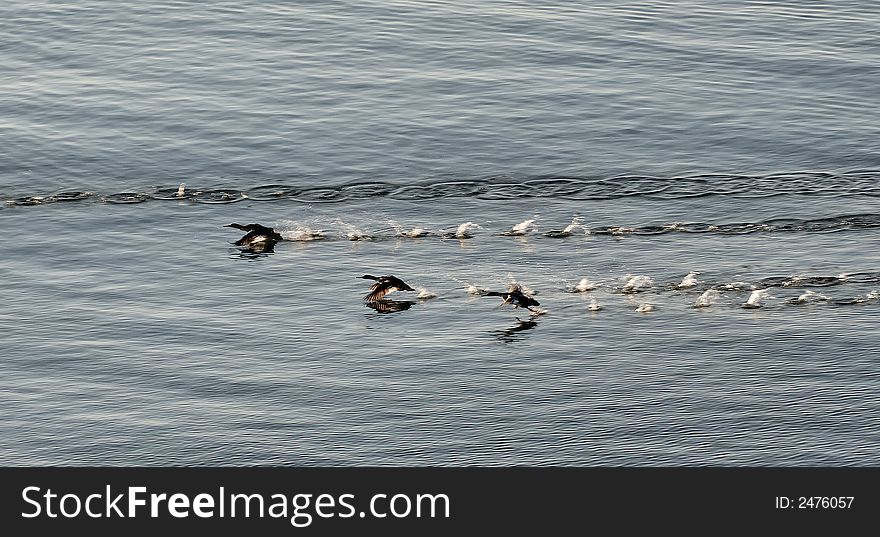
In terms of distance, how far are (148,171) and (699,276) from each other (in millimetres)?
29994

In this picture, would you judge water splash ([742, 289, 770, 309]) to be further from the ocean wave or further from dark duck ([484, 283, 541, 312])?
the ocean wave

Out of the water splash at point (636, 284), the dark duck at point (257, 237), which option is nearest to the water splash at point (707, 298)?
the water splash at point (636, 284)

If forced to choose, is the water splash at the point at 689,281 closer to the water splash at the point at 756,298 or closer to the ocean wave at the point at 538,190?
the water splash at the point at 756,298

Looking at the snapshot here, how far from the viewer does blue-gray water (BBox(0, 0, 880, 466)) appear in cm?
5700

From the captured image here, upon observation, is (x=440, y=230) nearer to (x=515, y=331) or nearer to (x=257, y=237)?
(x=257, y=237)

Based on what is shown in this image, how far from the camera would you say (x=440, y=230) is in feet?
251

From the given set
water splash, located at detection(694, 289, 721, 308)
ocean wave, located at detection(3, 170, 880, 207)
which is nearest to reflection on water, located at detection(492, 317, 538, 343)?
water splash, located at detection(694, 289, 721, 308)

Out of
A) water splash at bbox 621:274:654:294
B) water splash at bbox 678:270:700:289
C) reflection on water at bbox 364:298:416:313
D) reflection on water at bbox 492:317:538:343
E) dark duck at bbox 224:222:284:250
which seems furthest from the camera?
dark duck at bbox 224:222:284:250

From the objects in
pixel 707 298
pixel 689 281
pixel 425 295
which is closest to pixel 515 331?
pixel 425 295

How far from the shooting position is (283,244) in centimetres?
7519

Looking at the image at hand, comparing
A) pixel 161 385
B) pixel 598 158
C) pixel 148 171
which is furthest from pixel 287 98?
pixel 161 385

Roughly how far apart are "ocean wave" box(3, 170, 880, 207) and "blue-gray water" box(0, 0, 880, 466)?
0.21m

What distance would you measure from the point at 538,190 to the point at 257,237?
15472 mm

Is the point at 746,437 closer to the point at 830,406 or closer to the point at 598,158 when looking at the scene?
the point at 830,406
